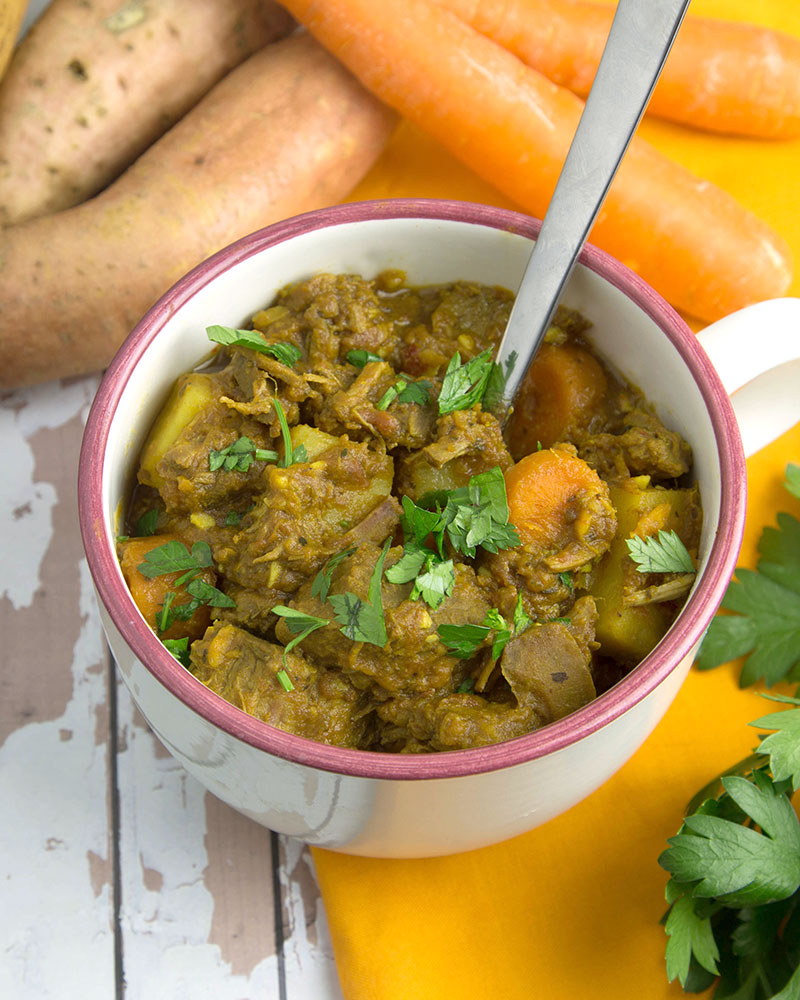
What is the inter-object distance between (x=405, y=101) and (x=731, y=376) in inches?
50.9

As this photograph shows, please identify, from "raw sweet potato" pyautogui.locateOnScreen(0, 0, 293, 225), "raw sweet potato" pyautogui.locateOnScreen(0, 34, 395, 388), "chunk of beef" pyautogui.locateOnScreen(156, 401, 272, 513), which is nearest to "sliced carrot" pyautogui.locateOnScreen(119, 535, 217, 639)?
"chunk of beef" pyautogui.locateOnScreen(156, 401, 272, 513)

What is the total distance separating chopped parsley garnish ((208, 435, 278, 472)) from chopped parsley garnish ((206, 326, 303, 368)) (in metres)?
0.16

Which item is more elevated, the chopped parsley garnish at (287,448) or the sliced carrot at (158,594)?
the chopped parsley garnish at (287,448)

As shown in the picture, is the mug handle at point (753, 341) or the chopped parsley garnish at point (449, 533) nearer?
the chopped parsley garnish at point (449, 533)

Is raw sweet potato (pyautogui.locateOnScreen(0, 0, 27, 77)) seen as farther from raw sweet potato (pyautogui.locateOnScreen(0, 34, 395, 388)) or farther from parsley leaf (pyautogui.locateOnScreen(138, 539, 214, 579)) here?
parsley leaf (pyautogui.locateOnScreen(138, 539, 214, 579))

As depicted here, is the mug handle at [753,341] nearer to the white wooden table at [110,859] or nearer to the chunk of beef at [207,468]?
the chunk of beef at [207,468]

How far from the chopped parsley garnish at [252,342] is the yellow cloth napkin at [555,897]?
3.23 feet

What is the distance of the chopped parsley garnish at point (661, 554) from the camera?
177 centimetres

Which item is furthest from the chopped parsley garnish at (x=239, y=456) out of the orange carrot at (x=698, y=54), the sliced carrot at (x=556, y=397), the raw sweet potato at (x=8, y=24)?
the orange carrot at (x=698, y=54)

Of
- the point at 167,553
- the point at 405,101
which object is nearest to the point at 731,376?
the point at 167,553

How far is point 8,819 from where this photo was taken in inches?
90.8

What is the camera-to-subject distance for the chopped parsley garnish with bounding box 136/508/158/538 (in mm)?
1922

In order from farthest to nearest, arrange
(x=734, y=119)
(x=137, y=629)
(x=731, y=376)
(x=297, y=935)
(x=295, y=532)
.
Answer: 1. (x=734, y=119)
2. (x=297, y=935)
3. (x=731, y=376)
4. (x=295, y=532)
5. (x=137, y=629)

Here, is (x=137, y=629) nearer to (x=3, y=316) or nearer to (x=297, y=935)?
(x=297, y=935)
